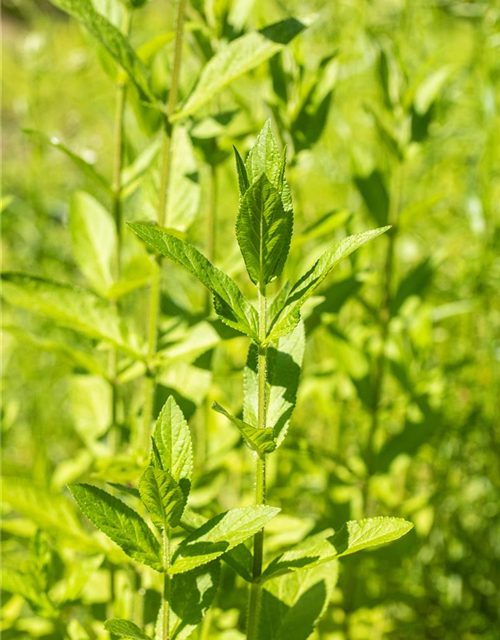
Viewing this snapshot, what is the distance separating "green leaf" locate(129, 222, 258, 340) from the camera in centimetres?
49

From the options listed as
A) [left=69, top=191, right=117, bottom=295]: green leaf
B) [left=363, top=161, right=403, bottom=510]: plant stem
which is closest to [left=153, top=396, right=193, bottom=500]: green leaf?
[left=69, top=191, right=117, bottom=295]: green leaf

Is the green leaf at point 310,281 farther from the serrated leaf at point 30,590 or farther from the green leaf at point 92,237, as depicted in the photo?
the green leaf at point 92,237

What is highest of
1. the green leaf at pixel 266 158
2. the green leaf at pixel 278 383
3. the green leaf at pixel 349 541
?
the green leaf at pixel 266 158

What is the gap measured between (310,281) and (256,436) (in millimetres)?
116

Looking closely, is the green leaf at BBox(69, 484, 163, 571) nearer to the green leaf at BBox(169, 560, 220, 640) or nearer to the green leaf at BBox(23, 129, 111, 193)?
the green leaf at BBox(169, 560, 220, 640)

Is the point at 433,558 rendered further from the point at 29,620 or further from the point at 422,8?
the point at 422,8

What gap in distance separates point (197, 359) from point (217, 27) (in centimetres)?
44

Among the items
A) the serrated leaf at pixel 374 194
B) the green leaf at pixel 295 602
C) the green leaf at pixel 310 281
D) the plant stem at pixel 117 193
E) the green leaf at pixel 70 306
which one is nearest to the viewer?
the green leaf at pixel 310 281

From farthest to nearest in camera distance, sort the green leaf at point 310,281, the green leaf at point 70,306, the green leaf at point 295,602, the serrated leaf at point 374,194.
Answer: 1. the serrated leaf at point 374,194
2. the green leaf at point 70,306
3. the green leaf at point 295,602
4. the green leaf at point 310,281

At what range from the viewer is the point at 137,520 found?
554 millimetres

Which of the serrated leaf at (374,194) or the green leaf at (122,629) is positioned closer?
the green leaf at (122,629)

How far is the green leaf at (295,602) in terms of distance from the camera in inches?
25.2

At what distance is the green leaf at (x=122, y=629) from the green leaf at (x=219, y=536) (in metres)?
0.05

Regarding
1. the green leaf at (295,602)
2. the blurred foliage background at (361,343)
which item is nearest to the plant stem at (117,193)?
the blurred foliage background at (361,343)
